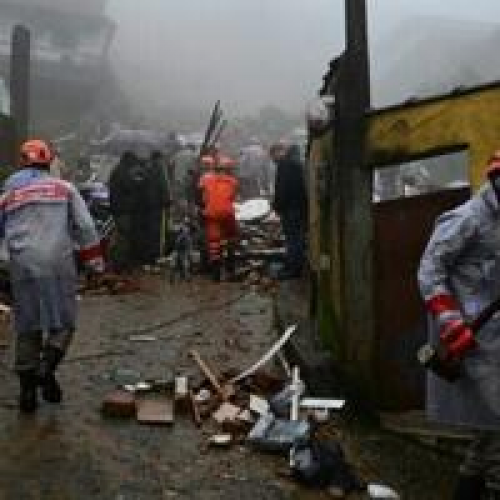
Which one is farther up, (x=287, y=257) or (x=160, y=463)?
(x=287, y=257)

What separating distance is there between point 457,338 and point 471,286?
38cm

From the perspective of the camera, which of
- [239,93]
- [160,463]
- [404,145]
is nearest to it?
[160,463]

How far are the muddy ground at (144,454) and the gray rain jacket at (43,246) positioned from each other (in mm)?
720

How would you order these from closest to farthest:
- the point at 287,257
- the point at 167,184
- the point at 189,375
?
the point at 189,375, the point at 287,257, the point at 167,184

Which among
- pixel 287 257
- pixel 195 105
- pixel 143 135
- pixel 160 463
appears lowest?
pixel 160 463

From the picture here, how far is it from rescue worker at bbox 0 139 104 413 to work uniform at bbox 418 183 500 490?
3111mm

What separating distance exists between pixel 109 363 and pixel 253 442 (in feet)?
8.89

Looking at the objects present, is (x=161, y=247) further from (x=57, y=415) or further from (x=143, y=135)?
(x=57, y=415)

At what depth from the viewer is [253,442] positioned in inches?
278

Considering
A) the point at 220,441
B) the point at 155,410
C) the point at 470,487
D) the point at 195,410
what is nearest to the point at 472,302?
the point at 470,487

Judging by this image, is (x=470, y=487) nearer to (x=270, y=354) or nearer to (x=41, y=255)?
(x=41, y=255)

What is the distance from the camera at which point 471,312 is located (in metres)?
5.35

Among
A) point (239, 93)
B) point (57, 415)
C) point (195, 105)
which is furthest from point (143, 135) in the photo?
point (239, 93)

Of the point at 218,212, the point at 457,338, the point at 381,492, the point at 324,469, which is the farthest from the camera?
the point at 218,212
